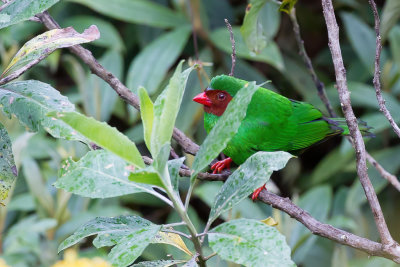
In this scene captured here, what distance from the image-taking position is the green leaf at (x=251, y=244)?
3.23ft

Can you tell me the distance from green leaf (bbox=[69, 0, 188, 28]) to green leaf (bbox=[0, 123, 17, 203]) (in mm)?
2670

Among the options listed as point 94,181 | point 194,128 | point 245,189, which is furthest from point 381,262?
point 94,181

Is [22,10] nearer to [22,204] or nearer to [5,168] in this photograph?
[5,168]

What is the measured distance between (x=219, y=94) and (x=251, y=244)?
4.19ft

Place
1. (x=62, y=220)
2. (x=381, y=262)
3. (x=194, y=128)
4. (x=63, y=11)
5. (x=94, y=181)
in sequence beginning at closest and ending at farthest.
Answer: (x=94, y=181) → (x=381, y=262) → (x=62, y=220) → (x=194, y=128) → (x=63, y=11)

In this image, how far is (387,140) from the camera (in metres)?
4.05

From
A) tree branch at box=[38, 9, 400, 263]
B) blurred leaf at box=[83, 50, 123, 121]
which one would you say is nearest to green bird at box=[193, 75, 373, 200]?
tree branch at box=[38, 9, 400, 263]

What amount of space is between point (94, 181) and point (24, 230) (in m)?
1.89

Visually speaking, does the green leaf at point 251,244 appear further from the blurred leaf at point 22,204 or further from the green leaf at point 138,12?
the green leaf at point 138,12

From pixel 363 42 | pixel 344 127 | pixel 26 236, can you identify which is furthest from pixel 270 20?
pixel 26 236

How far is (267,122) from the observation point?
222cm

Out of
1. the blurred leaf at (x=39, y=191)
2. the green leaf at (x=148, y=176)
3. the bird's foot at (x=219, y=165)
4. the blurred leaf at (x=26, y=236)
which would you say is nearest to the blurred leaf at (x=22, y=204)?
the blurred leaf at (x=39, y=191)

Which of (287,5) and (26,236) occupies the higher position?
(287,5)

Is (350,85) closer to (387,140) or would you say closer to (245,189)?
(387,140)
